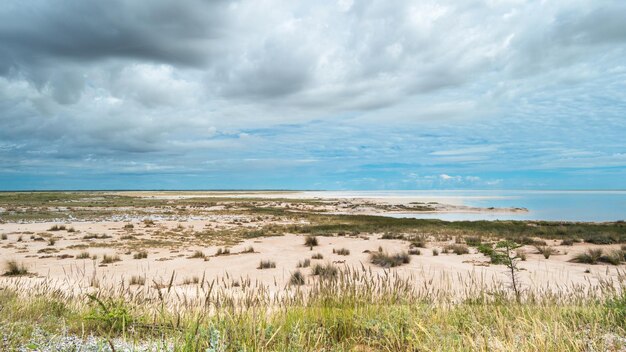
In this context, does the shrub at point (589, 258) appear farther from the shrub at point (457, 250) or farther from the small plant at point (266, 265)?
the small plant at point (266, 265)

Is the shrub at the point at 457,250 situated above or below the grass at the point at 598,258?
below

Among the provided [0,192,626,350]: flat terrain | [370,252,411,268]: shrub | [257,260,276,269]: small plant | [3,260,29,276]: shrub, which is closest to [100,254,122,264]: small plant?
[0,192,626,350]: flat terrain

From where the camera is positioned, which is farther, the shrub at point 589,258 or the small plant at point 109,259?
the small plant at point 109,259

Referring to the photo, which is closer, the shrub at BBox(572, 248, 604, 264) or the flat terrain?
the flat terrain

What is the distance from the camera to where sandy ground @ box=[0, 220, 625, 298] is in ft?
43.4

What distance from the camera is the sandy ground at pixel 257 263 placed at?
1322 cm

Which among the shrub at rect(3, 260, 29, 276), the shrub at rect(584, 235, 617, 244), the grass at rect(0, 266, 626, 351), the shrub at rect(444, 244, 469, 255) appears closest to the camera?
the grass at rect(0, 266, 626, 351)

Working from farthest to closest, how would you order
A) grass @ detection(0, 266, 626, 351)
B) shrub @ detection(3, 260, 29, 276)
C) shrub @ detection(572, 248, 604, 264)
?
shrub @ detection(572, 248, 604, 264)
shrub @ detection(3, 260, 29, 276)
grass @ detection(0, 266, 626, 351)

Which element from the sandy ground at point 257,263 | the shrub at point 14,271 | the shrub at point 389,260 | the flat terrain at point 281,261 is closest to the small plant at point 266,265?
the flat terrain at point 281,261

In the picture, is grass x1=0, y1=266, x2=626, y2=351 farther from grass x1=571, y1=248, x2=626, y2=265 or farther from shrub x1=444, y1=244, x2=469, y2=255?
shrub x1=444, y1=244, x2=469, y2=255

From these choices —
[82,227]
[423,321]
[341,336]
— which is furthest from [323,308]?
[82,227]

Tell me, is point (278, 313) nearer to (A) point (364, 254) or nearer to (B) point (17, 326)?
(B) point (17, 326)

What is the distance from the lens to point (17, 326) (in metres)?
4.31

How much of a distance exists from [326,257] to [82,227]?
25974 millimetres
